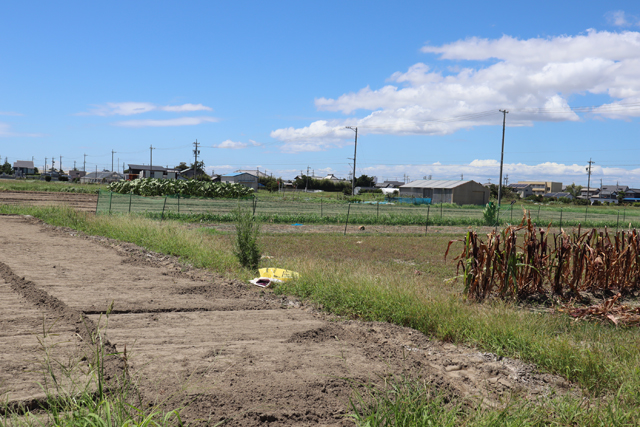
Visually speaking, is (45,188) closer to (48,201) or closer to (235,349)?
(48,201)

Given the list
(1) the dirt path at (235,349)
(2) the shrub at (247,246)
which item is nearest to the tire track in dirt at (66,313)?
(1) the dirt path at (235,349)

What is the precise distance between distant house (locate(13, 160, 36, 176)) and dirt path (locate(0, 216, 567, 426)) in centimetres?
15168

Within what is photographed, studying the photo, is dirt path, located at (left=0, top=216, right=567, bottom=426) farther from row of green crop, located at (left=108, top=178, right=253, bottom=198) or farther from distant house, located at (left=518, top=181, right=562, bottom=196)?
distant house, located at (left=518, top=181, right=562, bottom=196)

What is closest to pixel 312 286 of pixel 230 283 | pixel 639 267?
pixel 230 283

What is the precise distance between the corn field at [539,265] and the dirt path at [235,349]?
2291mm

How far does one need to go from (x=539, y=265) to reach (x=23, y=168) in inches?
6244

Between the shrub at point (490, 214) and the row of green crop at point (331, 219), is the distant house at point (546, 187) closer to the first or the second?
the shrub at point (490, 214)

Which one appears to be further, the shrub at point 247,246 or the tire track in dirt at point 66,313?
the shrub at point 247,246

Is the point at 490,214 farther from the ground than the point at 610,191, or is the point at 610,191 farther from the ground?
the point at 610,191

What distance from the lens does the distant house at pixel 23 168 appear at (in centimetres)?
13812

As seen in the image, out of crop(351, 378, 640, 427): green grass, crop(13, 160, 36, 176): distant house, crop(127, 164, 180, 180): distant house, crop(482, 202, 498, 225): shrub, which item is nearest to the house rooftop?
crop(482, 202, 498, 225): shrub

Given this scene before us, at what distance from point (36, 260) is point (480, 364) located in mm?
9854

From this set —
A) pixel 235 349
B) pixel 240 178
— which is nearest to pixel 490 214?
pixel 235 349

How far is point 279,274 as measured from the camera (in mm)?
9758
